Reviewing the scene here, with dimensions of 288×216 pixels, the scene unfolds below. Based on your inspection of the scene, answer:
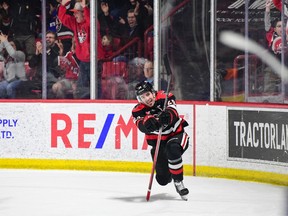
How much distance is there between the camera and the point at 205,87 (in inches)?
353

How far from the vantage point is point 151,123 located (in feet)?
20.8

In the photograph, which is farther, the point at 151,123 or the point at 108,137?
the point at 108,137

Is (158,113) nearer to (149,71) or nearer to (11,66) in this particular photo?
(149,71)

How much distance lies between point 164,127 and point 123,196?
0.66 m

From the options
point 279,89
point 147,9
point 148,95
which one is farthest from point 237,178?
point 147,9

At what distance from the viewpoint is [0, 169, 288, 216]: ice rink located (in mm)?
5992

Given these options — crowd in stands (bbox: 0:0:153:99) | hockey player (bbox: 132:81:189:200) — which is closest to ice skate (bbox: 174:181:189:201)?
A: hockey player (bbox: 132:81:189:200)

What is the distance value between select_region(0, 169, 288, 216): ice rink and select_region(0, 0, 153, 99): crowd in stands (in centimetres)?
134

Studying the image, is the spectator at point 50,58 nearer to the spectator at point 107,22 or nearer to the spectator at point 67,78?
the spectator at point 67,78

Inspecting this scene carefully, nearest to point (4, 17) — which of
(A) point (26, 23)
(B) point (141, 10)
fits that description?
(A) point (26, 23)

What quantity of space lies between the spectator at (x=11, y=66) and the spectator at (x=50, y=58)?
14 cm

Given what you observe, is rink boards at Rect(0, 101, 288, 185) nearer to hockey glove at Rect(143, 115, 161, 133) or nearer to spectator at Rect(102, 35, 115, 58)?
spectator at Rect(102, 35, 115, 58)

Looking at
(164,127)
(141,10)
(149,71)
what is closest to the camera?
(164,127)

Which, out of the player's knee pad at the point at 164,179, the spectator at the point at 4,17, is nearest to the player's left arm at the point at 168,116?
the player's knee pad at the point at 164,179
